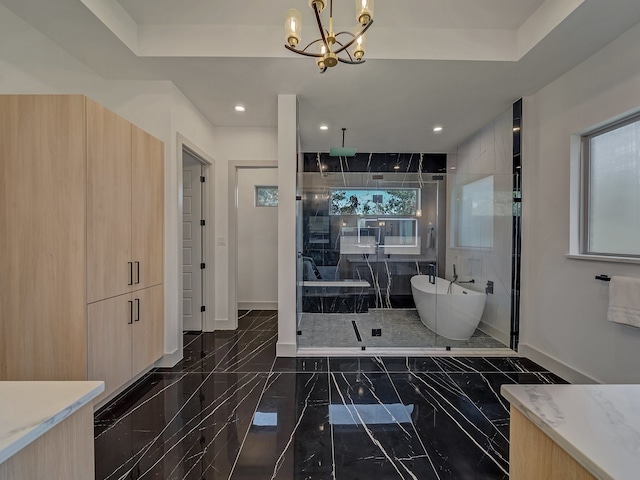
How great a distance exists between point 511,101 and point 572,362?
2605 millimetres

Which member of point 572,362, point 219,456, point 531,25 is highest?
point 531,25

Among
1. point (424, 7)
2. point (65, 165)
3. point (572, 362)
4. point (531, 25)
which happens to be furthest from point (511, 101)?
point (65, 165)

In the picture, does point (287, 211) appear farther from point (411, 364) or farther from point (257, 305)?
point (257, 305)

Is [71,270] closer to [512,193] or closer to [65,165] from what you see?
[65,165]

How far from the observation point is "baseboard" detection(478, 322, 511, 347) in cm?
304

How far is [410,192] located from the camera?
4.07 m

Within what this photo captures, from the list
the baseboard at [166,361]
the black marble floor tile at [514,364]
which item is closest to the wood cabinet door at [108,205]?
the baseboard at [166,361]

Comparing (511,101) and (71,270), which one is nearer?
(71,270)

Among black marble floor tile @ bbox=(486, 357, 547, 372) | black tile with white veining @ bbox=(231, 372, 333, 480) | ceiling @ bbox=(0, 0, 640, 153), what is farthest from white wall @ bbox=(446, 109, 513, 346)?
black tile with white veining @ bbox=(231, 372, 333, 480)

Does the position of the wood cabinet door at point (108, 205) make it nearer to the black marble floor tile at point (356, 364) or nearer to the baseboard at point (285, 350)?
the baseboard at point (285, 350)

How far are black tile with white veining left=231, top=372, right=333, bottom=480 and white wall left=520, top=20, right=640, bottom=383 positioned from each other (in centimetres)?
215

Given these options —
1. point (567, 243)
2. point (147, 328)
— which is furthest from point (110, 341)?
point (567, 243)

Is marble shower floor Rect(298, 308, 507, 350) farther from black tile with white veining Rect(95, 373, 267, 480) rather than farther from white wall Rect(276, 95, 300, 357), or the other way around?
black tile with white veining Rect(95, 373, 267, 480)

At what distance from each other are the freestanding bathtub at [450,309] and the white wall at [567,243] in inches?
19.8
